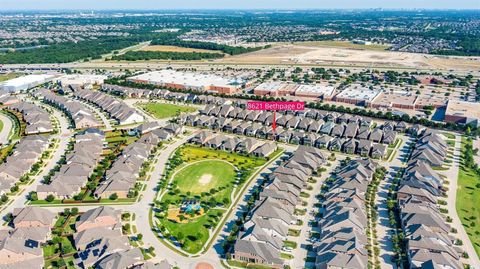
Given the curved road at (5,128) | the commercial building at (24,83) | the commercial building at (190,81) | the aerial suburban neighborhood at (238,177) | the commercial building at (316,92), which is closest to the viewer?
the aerial suburban neighborhood at (238,177)

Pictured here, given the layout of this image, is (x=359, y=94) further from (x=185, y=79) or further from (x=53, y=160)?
(x=53, y=160)

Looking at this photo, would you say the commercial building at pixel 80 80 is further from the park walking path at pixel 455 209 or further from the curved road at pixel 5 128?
the park walking path at pixel 455 209

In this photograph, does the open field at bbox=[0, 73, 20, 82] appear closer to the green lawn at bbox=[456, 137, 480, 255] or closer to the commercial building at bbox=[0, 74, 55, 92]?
the commercial building at bbox=[0, 74, 55, 92]

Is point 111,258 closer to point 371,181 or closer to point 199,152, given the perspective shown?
point 199,152

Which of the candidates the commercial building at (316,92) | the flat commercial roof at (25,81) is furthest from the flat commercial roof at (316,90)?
the flat commercial roof at (25,81)

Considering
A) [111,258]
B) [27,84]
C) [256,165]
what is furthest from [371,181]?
[27,84]

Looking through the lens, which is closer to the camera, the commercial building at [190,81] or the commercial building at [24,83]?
the commercial building at [24,83]

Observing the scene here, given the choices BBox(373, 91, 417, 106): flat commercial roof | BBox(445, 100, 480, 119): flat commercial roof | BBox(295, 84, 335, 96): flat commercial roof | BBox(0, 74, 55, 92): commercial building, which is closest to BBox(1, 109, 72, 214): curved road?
BBox(0, 74, 55, 92): commercial building

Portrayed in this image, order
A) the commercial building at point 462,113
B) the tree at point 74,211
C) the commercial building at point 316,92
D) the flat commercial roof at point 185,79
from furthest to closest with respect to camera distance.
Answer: the flat commercial roof at point 185,79 < the commercial building at point 316,92 < the commercial building at point 462,113 < the tree at point 74,211
